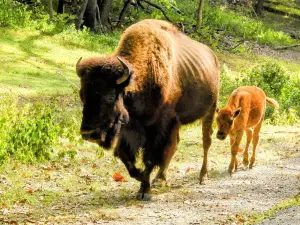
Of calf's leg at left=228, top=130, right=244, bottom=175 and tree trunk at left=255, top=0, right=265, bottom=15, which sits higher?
calf's leg at left=228, top=130, right=244, bottom=175

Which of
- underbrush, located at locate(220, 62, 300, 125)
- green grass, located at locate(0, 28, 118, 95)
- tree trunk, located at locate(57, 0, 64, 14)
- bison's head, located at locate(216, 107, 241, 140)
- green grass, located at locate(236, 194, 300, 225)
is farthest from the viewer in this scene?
tree trunk, located at locate(57, 0, 64, 14)

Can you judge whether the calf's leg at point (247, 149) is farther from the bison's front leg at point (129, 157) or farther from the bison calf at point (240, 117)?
the bison's front leg at point (129, 157)

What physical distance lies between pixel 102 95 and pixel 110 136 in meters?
0.62

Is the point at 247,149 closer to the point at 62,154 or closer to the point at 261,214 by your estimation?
the point at 62,154

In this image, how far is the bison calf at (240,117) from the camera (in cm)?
1130

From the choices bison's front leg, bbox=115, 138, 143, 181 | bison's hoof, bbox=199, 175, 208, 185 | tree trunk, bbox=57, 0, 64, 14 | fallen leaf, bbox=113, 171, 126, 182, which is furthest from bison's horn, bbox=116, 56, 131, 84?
tree trunk, bbox=57, 0, 64, 14

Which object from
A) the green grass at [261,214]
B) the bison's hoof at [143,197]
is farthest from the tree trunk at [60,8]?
the green grass at [261,214]

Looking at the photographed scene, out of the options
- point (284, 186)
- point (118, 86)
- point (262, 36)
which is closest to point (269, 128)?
point (284, 186)

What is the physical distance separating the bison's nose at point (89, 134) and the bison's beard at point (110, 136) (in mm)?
211

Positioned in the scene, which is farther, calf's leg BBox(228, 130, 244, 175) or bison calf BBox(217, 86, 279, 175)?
calf's leg BBox(228, 130, 244, 175)

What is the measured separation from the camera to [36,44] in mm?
21797

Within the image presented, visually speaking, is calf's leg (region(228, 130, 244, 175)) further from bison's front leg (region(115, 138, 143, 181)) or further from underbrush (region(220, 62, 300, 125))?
underbrush (region(220, 62, 300, 125))

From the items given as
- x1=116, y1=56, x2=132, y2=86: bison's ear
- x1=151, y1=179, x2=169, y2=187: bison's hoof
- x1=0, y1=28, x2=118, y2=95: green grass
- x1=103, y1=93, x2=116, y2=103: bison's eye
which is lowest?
x1=0, y1=28, x2=118, y2=95: green grass

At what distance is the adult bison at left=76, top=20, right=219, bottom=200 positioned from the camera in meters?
8.45
